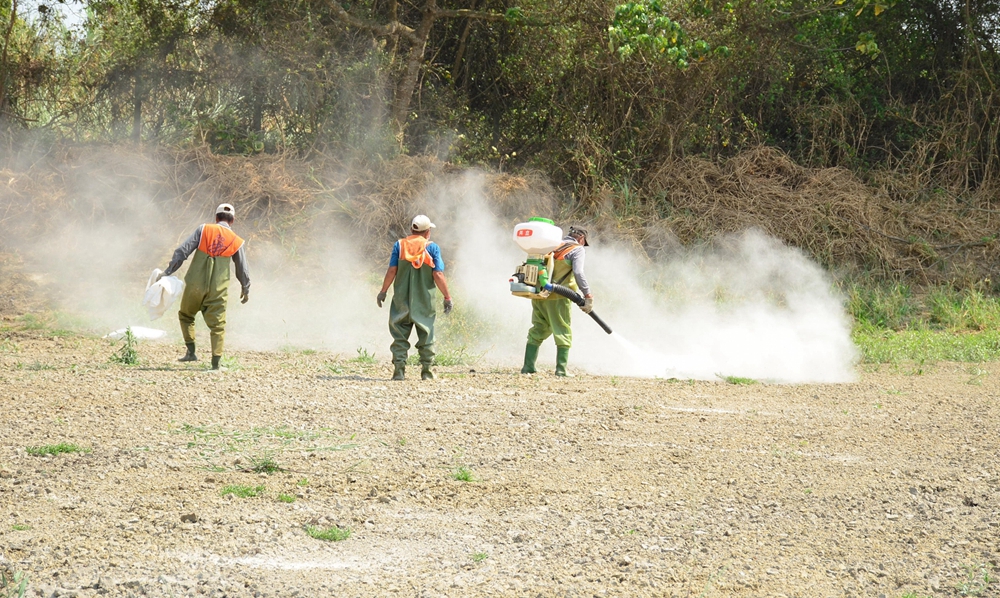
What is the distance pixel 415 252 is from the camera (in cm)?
872

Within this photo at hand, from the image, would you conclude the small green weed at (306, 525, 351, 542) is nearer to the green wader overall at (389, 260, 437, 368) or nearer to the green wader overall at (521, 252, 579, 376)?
the green wader overall at (389, 260, 437, 368)

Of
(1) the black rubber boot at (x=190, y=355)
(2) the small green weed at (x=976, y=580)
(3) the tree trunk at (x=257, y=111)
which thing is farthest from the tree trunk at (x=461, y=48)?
(2) the small green weed at (x=976, y=580)

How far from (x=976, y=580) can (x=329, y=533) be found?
264 cm

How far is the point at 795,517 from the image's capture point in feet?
15.6

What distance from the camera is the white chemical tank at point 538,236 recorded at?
9.16 m

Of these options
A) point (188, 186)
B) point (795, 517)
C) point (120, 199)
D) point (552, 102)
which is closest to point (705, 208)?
point (552, 102)

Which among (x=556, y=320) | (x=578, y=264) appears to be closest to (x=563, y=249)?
(x=578, y=264)

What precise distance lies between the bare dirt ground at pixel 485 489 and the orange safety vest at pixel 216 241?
1129 millimetres

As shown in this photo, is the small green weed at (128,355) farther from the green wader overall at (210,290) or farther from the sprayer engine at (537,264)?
the sprayer engine at (537,264)

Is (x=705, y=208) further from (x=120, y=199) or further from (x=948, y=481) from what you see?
(x=948, y=481)

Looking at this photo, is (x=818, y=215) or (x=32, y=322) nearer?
(x=32, y=322)

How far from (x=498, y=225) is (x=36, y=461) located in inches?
429

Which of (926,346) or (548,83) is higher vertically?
(548,83)

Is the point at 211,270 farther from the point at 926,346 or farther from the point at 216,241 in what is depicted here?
the point at 926,346
